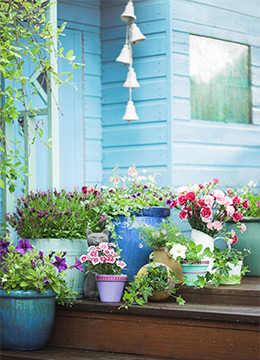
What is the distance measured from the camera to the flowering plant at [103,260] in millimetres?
3840

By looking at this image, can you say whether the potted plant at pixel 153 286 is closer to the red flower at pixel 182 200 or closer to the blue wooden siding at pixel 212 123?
the red flower at pixel 182 200

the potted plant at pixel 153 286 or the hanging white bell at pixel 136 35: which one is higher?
the hanging white bell at pixel 136 35

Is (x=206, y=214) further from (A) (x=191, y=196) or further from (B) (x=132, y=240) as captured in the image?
(B) (x=132, y=240)

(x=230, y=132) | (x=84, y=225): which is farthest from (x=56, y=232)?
(x=230, y=132)

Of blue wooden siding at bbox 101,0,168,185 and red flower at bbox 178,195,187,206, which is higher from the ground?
blue wooden siding at bbox 101,0,168,185

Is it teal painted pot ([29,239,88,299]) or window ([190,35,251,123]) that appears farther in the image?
window ([190,35,251,123])

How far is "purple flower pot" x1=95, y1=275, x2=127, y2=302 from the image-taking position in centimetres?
381

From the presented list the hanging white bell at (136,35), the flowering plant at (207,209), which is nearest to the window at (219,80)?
the hanging white bell at (136,35)

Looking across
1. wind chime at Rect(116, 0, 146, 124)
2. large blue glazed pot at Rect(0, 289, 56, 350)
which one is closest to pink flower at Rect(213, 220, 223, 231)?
large blue glazed pot at Rect(0, 289, 56, 350)

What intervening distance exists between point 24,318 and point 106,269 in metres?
0.63

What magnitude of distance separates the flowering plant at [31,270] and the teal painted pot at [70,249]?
15 centimetres

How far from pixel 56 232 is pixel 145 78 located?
5.94 feet

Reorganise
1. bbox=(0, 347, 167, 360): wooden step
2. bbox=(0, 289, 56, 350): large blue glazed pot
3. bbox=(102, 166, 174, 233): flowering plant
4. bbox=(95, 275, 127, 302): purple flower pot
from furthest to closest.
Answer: bbox=(102, 166, 174, 233): flowering plant, bbox=(95, 275, 127, 302): purple flower pot, bbox=(0, 289, 56, 350): large blue glazed pot, bbox=(0, 347, 167, 360): wooden step

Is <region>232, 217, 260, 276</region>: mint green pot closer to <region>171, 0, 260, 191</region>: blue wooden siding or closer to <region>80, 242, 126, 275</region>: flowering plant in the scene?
<region>171, 0, 260, 191</region>: blue wooden siding
